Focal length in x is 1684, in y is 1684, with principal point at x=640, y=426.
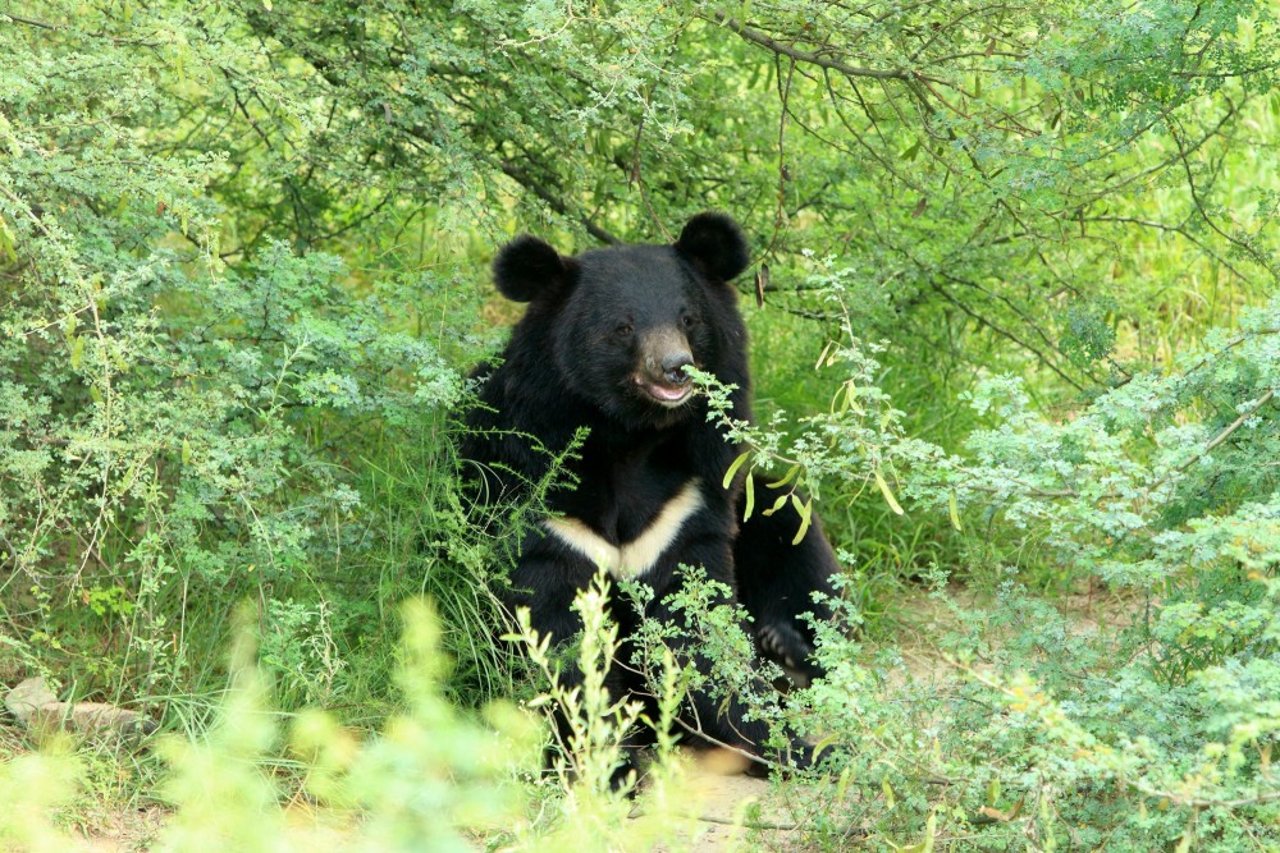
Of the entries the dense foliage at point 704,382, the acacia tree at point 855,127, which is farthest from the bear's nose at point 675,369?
the acacia tree at point 855,127

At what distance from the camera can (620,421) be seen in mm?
4797

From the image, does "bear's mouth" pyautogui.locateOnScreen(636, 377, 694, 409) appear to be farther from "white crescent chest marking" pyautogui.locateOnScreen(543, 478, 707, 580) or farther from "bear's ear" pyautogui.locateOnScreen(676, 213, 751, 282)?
"bear's ear" pyautogui.locateOnScreen(676, 213, 751, 282)

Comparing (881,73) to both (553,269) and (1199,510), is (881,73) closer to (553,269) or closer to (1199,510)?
(553,269)

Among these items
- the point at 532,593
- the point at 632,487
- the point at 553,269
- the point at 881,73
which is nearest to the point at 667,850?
the point at 532,593

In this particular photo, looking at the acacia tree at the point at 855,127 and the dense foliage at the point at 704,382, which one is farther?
the acacia tree at the point at 855,127

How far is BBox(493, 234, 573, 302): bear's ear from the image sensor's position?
477 cm

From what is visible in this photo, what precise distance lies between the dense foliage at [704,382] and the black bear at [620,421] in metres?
0.15

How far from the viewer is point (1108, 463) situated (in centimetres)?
340

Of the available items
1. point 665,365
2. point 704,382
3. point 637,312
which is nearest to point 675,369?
point 665,365

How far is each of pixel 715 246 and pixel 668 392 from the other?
1.82 ft

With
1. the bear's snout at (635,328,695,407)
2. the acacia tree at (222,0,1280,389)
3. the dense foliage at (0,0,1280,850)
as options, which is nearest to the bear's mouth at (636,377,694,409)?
the bear's snout at (635,328,695,407)

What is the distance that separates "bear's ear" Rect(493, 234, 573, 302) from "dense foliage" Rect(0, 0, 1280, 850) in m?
0.26

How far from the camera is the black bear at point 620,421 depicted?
15.5ft

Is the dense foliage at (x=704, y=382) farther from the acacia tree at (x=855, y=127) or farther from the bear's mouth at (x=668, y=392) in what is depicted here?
the bear's mouth at (x=668, y=392)
